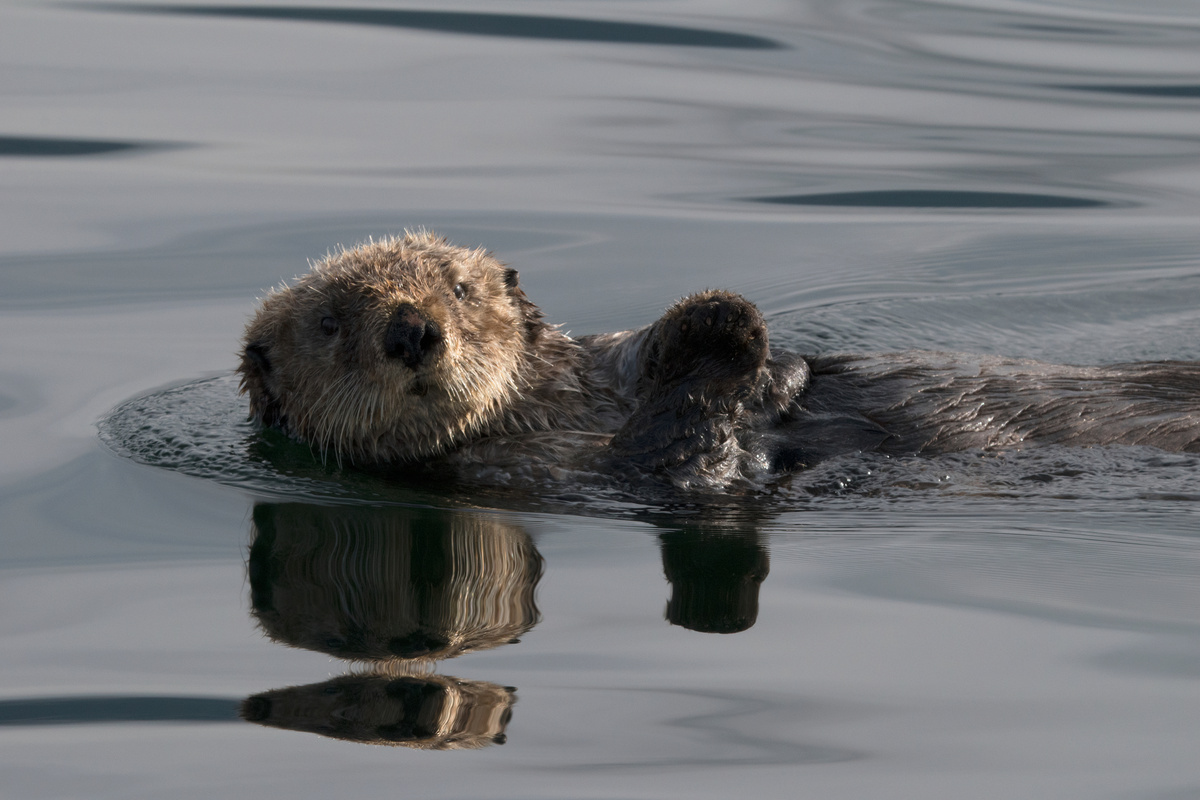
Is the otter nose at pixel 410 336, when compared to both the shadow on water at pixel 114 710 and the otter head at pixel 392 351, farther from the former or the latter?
the shadow on water at pixel 114 710

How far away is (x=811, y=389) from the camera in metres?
5.44

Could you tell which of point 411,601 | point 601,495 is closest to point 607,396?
point 601,495

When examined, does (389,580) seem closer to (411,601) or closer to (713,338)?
(411,601)

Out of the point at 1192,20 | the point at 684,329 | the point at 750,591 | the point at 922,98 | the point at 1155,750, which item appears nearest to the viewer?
the point at 1155,750

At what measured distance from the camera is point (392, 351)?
482cm

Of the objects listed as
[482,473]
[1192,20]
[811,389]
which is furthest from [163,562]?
[1192,20]

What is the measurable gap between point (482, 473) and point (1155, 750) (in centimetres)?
274

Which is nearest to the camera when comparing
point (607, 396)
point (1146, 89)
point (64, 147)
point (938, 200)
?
point (607, 396)

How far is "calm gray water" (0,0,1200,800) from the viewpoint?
3602 millimetres

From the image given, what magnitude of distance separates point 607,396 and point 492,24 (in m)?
9.14

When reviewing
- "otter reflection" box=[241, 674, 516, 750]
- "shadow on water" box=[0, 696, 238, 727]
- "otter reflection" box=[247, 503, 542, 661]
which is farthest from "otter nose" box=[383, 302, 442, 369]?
"shadow on water" box=[0, 696, 238, 727]

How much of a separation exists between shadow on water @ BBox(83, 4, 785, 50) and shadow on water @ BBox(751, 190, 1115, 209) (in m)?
3.43

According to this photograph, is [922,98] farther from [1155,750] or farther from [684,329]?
[1155,750]

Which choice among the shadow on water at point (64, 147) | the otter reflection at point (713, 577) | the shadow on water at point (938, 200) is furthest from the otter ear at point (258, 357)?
the shadow on water at point (64, 147)
